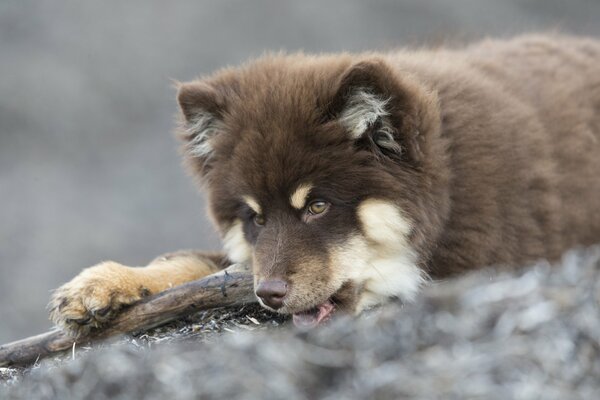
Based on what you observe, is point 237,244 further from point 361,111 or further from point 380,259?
point 361,111

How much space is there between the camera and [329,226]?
5789 millimetres

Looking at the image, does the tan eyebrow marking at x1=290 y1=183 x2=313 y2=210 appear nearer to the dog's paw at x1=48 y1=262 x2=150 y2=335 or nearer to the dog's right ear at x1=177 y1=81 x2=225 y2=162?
the dog's right ear at x1=177 y1=81 x2=225 y2=162


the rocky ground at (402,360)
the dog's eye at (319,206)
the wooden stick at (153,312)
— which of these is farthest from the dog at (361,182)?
the rocky ground at (402,360)

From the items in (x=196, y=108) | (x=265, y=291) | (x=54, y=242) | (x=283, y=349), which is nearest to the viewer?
(x=283, y=349)

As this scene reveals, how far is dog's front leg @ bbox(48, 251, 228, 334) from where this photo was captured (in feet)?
19.2

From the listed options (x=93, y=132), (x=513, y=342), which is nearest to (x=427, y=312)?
(x=513, y=342)

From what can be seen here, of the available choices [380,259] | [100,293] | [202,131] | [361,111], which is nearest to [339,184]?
[361,111]

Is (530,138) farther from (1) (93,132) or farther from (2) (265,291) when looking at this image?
(1) (93,132)

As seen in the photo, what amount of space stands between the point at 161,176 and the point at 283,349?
1323 cm

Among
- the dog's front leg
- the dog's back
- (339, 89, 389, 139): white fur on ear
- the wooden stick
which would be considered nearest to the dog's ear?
(339, 89, 389, 139): white fur on ear

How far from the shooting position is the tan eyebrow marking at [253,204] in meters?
5.97

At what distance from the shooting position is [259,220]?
6082 mm

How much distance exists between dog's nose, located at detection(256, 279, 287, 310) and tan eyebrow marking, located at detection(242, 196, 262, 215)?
2.13 ft

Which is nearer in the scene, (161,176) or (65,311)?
(65,311)
